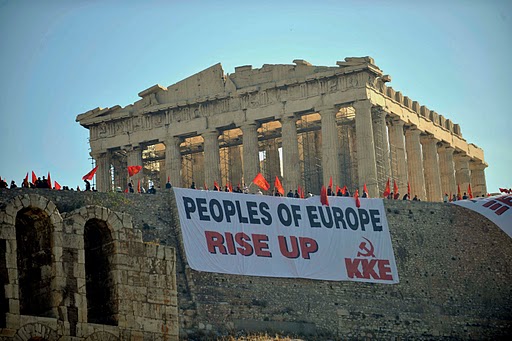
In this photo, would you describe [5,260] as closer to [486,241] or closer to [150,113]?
[486,241]

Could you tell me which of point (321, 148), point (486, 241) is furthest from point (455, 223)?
point (321, 148)

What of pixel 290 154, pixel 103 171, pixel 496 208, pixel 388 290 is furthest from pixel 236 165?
pixel 388 290

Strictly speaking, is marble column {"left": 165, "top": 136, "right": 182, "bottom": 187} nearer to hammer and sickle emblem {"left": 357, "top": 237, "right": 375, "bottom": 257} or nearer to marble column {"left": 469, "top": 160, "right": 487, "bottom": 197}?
hammer and sickle emblem {"left": 357, "top": 237, "right": 375, "bottom": 257}

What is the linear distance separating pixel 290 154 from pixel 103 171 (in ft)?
42.8

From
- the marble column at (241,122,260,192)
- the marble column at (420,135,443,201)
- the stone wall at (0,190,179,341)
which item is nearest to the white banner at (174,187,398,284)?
the stone wall at (0,190,179,341)

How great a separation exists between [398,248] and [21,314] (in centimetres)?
3201

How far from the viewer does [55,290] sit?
58.2 m

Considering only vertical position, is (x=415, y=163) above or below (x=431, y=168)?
below

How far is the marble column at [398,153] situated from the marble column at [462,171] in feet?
40.1

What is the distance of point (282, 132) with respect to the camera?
10194 centimetres

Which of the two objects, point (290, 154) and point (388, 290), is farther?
point (290, 154)

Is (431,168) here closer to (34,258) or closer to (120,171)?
(120,171)

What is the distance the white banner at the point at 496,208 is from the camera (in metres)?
87.4

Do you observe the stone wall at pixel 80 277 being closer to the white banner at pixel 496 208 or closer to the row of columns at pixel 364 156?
the white banner at pixel 496 208
